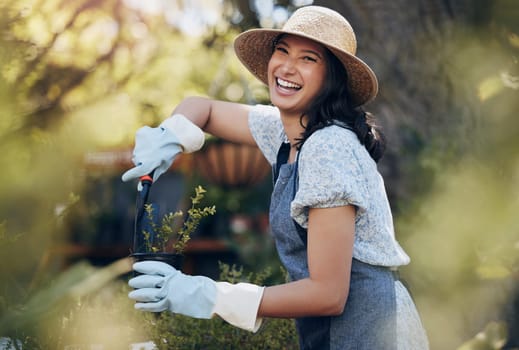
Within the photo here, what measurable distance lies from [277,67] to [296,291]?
1.85 feet

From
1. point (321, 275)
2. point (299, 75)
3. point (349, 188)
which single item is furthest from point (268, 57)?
point (321, 275)

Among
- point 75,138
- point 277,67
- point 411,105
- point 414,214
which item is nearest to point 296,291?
point 277,67

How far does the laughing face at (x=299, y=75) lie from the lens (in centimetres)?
157

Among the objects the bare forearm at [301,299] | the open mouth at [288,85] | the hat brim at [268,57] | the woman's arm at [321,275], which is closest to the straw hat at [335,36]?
the hat brim at [268,57]

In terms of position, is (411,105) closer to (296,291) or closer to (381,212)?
(381,212)

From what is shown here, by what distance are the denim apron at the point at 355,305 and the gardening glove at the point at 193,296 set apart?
0.60 ft

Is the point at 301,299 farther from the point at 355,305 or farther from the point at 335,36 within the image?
the point at 335,36

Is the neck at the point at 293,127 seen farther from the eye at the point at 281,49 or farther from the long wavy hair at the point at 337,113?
the eye at the point at 281,49

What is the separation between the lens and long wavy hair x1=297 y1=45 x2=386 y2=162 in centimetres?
152

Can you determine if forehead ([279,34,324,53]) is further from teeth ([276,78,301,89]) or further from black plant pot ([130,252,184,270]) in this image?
black plant pot ([130,252,184,270])

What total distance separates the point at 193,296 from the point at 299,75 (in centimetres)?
58

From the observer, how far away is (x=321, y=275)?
4.39ft

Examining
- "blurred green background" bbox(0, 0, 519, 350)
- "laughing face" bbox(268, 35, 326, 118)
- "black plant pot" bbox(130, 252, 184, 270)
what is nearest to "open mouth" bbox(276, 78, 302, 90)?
"laughing face" bbox(268, 35, 326, 118)

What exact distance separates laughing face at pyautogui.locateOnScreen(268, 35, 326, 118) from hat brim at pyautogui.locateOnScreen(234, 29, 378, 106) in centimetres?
3
